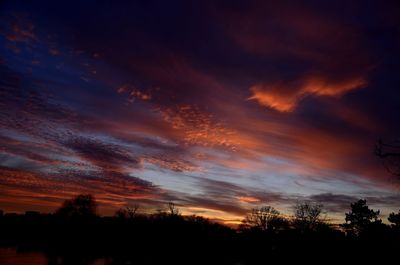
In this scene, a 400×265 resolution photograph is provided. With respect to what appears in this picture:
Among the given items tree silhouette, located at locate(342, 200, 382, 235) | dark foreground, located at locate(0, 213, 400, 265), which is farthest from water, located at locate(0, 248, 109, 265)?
tree silhouette, located at locate(342, 200, 382, 235)

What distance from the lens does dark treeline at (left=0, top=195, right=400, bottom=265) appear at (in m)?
40.9

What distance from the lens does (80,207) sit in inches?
4601

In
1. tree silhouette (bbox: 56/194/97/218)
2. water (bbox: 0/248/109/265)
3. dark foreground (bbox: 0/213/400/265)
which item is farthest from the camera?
tree silhouette (bbox: 56/194/97/218)

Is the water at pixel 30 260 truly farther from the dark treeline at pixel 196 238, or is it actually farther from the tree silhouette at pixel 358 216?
the tree silhouette at pixel 358 216

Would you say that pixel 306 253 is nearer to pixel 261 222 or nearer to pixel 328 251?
pixel 328 251

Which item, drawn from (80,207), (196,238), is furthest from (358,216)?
(80,207)

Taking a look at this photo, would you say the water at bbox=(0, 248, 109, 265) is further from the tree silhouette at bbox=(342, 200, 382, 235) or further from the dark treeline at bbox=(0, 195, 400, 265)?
the tree silhouette at bbox=(342, 200, 382, 235)

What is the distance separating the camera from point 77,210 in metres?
117

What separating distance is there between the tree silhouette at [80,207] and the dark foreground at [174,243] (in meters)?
1.82

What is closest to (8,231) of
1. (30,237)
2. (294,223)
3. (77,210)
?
(30,237)

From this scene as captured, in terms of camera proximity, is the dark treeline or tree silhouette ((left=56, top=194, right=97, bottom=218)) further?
tree silhouette ((left=56, top=194, right=97, bottom=218))

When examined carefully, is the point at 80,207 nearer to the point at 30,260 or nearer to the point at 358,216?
the point at 30,260

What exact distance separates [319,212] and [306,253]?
163 ft

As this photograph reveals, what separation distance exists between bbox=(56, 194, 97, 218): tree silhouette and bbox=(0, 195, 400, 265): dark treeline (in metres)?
0.32
